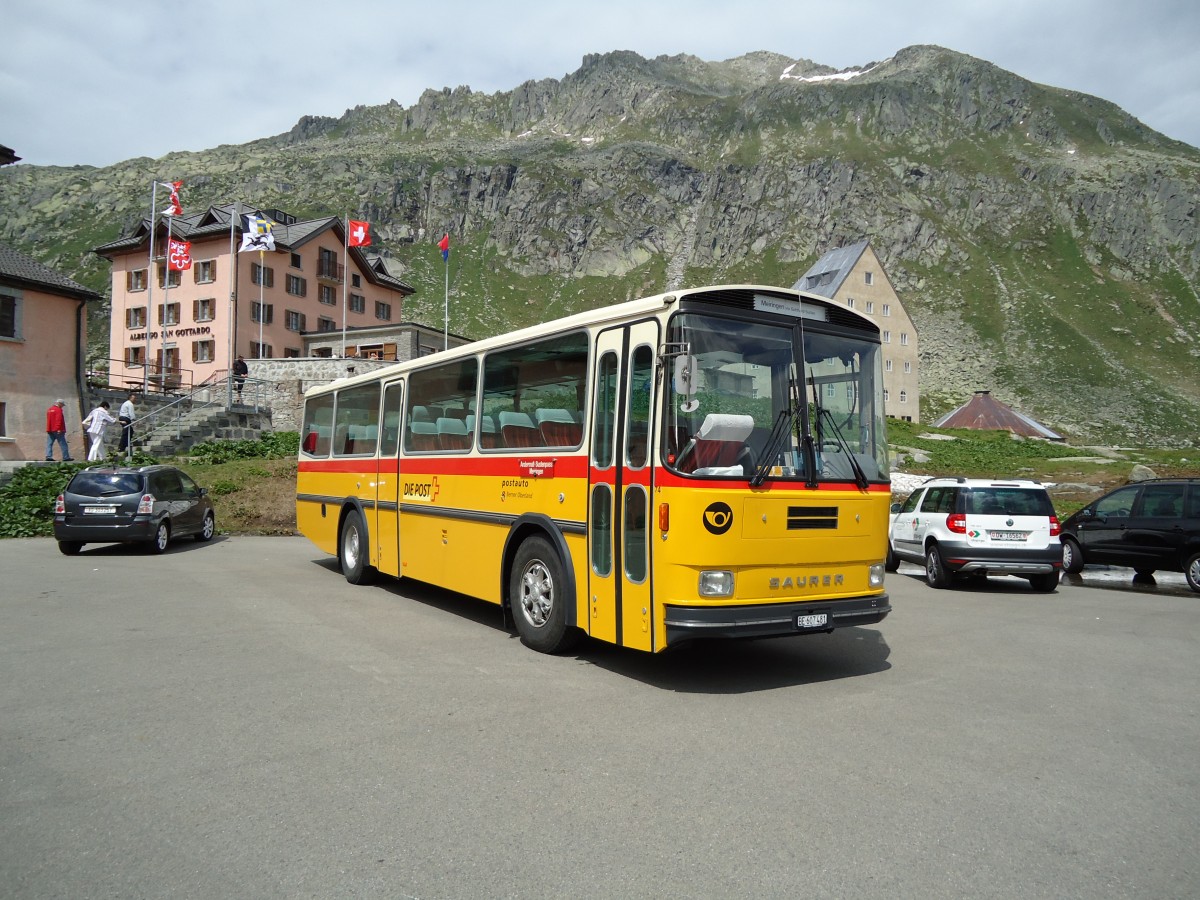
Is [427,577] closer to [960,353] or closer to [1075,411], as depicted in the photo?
[1075,411]

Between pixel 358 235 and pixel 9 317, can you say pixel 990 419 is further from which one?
pixel 9 317

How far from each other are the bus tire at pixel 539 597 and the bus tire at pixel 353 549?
455 cm

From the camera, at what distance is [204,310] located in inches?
2250

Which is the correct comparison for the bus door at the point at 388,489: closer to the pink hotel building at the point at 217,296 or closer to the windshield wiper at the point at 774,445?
the windshield wiper at the point at 774,445

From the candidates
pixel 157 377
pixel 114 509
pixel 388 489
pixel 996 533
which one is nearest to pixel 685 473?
pixel 388 489

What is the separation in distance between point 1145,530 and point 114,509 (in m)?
17.9

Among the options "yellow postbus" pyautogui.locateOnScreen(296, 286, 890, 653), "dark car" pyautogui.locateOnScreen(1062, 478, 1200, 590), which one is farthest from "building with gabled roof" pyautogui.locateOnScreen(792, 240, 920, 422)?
"yellow postbus" pyautogui.locateOnScreen(296, 286, 890, 653)

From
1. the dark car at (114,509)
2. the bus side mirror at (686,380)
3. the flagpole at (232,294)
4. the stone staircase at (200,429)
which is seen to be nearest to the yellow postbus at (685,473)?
the bus side mirror at (686,380)

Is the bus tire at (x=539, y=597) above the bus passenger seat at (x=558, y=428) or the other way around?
the other way around

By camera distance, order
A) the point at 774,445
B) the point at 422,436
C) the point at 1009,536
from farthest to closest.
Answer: the point at 1009,536
the point at 422,436
the point at 774,445

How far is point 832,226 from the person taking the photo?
147500 millimetres

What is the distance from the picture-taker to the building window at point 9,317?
31.3 m

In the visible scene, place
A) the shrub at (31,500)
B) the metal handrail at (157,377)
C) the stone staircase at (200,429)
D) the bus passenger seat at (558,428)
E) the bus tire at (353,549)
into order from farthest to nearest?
the metal handrail at (157,377)
the stone staircase at (200,429)
the shrub at (31,500)
the bus tire at (353,549)
the bus passenger seat at (558,428)

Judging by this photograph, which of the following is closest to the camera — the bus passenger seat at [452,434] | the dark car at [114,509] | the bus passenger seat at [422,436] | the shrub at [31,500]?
the bus passenger seat at [452,434]
